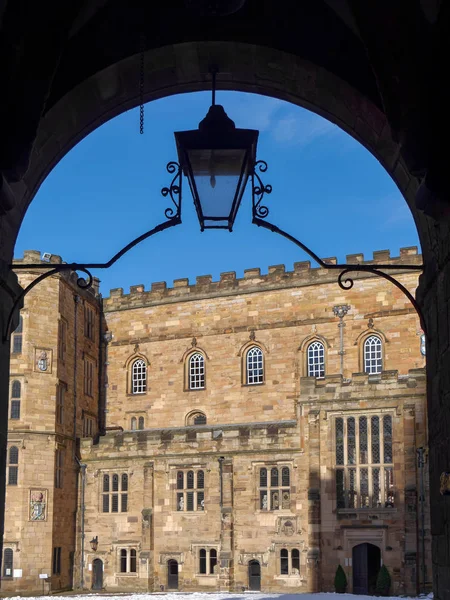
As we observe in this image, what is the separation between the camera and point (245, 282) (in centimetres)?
4084

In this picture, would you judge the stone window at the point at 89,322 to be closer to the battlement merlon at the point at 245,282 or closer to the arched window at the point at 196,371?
the battlement merlon at the point at 245,282

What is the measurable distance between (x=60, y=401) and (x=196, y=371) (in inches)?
259

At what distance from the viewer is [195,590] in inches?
1367

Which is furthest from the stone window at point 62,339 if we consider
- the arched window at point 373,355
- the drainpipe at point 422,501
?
the drainpipe at point 422,501

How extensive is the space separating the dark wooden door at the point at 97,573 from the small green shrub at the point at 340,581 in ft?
33.9

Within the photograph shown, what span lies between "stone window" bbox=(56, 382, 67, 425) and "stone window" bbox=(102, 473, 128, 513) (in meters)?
2.95

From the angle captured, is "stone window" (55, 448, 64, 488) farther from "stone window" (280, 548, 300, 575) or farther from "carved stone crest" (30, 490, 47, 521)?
"stone window" (280, 548, 300, 575)

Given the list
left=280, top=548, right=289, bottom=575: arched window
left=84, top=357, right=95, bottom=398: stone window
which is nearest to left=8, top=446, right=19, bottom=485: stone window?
left=84, top=357, right=95, bottom=398: stone window

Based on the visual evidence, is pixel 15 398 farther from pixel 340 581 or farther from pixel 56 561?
pixel 340 581

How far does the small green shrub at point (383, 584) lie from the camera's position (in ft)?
99.1

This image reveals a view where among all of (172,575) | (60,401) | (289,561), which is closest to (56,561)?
(172,575)

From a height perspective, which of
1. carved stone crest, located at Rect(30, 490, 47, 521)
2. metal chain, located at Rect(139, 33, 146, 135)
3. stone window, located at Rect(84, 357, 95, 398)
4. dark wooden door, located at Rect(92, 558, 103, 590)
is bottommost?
dark wooden door, located at Rect(92, 558, 103, 590)

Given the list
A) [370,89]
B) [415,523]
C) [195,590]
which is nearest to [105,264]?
[370,89]

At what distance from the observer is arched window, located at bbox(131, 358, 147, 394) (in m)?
42.3
